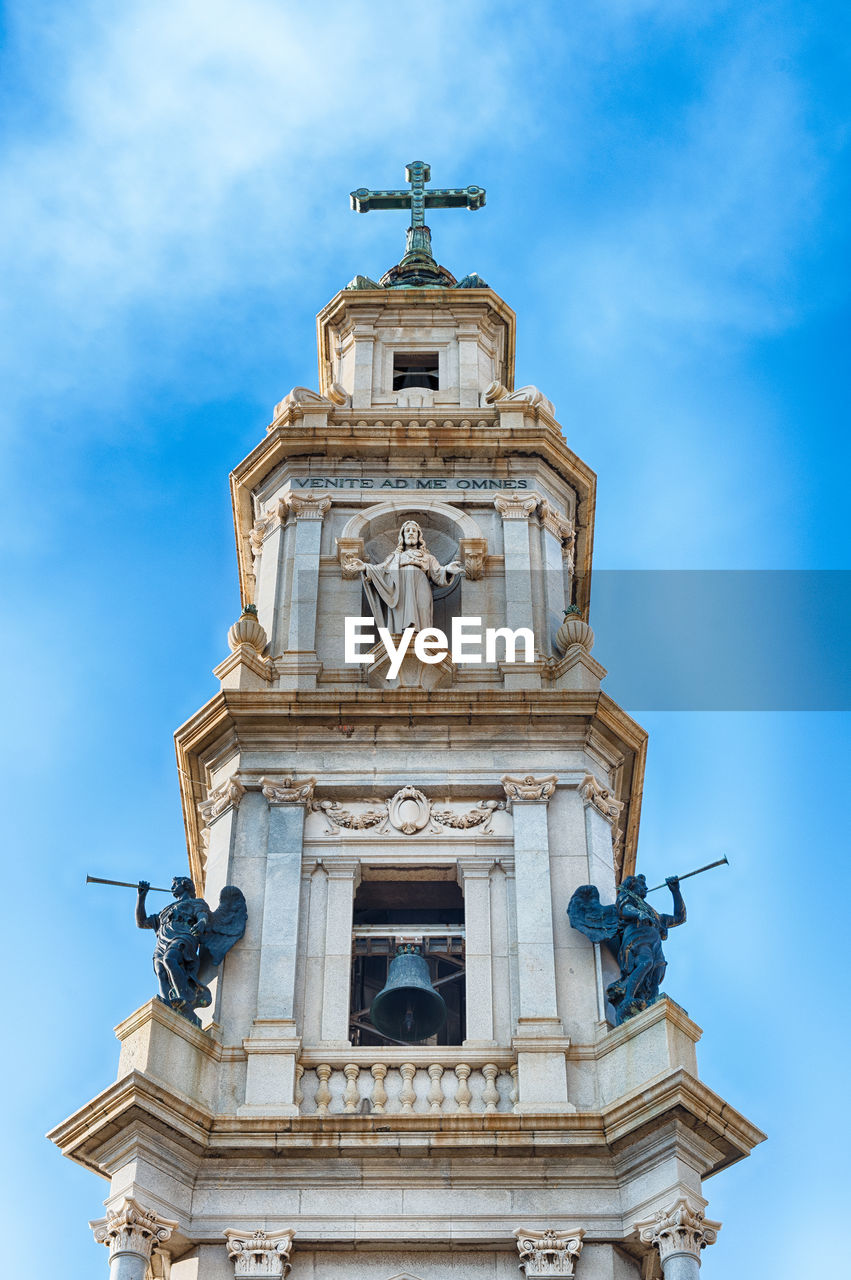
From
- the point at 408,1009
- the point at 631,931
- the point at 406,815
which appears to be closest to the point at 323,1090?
the point at 408,1009

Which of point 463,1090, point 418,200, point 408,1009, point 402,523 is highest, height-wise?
point 418,200

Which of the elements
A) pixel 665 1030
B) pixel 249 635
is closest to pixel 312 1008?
pixel 665 1030

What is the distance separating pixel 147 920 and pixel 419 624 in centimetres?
711

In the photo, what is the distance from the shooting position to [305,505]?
4191 cm

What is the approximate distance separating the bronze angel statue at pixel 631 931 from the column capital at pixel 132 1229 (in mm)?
6617

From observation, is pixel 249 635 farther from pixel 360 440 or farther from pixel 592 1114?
pixel 592 1114

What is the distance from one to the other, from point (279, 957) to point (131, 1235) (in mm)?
5129

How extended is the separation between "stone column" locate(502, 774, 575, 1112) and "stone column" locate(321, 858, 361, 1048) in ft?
7.44

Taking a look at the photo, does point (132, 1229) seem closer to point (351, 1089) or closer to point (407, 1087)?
point (351, 1089)

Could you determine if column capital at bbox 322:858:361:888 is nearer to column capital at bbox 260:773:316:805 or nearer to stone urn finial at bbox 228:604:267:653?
column capital at bbox 260:773:316:805

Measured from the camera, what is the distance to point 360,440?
42594mm

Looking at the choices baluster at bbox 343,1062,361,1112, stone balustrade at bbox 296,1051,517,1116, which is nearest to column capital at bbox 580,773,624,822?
stone balustrade at bbox 296,1051,517,1116

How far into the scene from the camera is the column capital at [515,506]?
41656 mm

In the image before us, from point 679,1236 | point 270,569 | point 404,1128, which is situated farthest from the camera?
point 270,569
